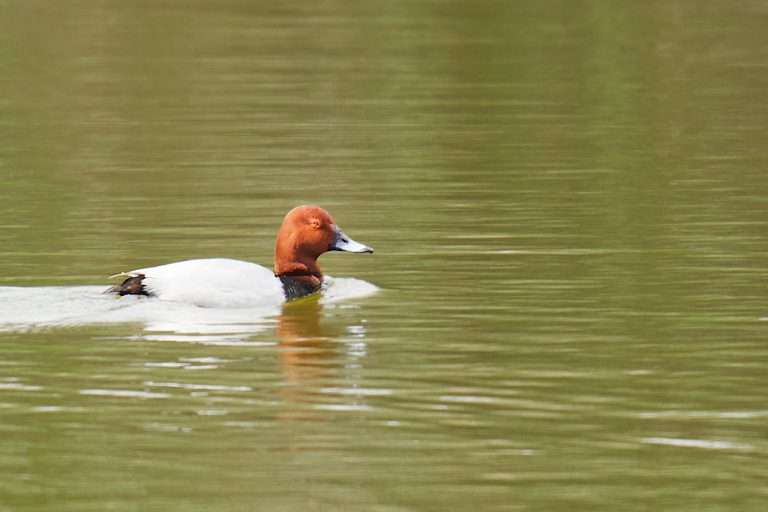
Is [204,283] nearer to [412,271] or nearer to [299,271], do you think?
[299,271]

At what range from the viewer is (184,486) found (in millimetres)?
7434

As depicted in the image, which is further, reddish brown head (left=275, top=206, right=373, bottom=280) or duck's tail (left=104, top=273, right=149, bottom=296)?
reddish brown head (left=275, top=206, right=373, bottom=280)

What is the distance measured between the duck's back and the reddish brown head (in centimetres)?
87

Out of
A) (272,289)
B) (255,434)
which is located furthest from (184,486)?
(272,289)

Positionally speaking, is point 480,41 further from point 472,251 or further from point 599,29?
point 472,251

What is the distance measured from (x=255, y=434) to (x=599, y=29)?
24262 mm

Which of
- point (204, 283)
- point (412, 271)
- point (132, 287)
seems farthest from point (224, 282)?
point (412, 271)

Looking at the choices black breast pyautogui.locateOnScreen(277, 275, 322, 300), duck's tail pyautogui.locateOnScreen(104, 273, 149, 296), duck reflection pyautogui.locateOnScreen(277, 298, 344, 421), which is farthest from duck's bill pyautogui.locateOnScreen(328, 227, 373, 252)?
duck's tail pyautogui.locateOnScreen(104, 273, 149, 296)

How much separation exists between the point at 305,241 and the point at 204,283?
129 cm

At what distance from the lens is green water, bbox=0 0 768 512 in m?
7.72

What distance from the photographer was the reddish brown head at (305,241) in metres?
12.4

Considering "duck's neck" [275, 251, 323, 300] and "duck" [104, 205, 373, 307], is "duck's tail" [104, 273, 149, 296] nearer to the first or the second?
"duck" [104, 205, 373, 307]

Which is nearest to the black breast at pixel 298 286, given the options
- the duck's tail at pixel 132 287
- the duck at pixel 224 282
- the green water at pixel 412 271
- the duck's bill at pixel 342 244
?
the duck at pixel 224 282

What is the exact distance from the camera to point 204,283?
37.4 ft
